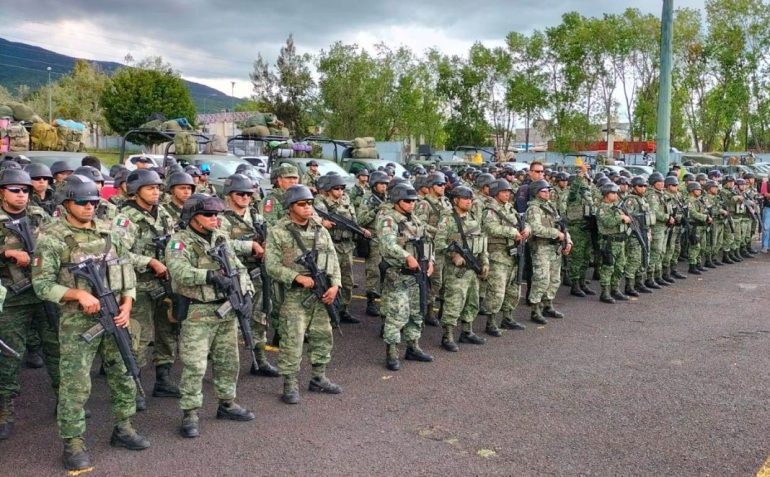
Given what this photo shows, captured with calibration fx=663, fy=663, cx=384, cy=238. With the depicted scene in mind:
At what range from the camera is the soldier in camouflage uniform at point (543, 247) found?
8.44 m

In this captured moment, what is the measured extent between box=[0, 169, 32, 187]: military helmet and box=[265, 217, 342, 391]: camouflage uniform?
197 cm

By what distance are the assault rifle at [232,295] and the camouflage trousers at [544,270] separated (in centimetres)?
450

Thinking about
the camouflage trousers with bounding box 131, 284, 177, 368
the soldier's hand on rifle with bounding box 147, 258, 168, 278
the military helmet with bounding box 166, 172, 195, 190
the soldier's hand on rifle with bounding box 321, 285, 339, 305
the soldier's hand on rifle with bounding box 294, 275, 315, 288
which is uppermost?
the military helmet with bounding box 166, 172, 195, 190

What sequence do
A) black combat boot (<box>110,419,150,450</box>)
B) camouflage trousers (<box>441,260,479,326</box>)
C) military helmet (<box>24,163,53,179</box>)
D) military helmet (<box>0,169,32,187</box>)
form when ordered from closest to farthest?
black combat boot (<box>110,419,150,450</box>) < military helmet (<box>0,169,32,187</box>) < military helmet (<box>24,163,53,179</box>) < camouflage trousers (<box>441,260,479,326</box>)

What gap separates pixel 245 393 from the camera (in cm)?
586

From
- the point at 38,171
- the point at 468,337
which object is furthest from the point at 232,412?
the point at 38,171

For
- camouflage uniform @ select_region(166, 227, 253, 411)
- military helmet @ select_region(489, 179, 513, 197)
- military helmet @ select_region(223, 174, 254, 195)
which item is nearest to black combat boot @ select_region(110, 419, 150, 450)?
camouflage uniform @ select_region(166, 227, 253, 411)

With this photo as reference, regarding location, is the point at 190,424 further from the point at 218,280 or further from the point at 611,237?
the point at 611,237

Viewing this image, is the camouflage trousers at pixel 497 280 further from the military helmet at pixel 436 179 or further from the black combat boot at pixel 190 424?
the black combat boot at pixel 190 424

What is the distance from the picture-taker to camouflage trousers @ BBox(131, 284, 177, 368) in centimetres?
573

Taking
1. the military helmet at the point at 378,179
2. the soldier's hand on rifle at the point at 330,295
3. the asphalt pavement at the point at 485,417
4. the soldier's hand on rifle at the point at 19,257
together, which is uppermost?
the military helmet at the point at 378,179

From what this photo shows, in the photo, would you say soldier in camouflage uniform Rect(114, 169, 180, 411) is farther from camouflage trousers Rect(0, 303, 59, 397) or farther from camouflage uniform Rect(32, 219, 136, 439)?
camouflage uniform Rect(32, 219, 136, 439)

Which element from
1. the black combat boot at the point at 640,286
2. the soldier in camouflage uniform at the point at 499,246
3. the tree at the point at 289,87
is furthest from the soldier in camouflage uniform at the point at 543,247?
the tree at the point at 289,87

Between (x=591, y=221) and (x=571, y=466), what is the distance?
260 inches
